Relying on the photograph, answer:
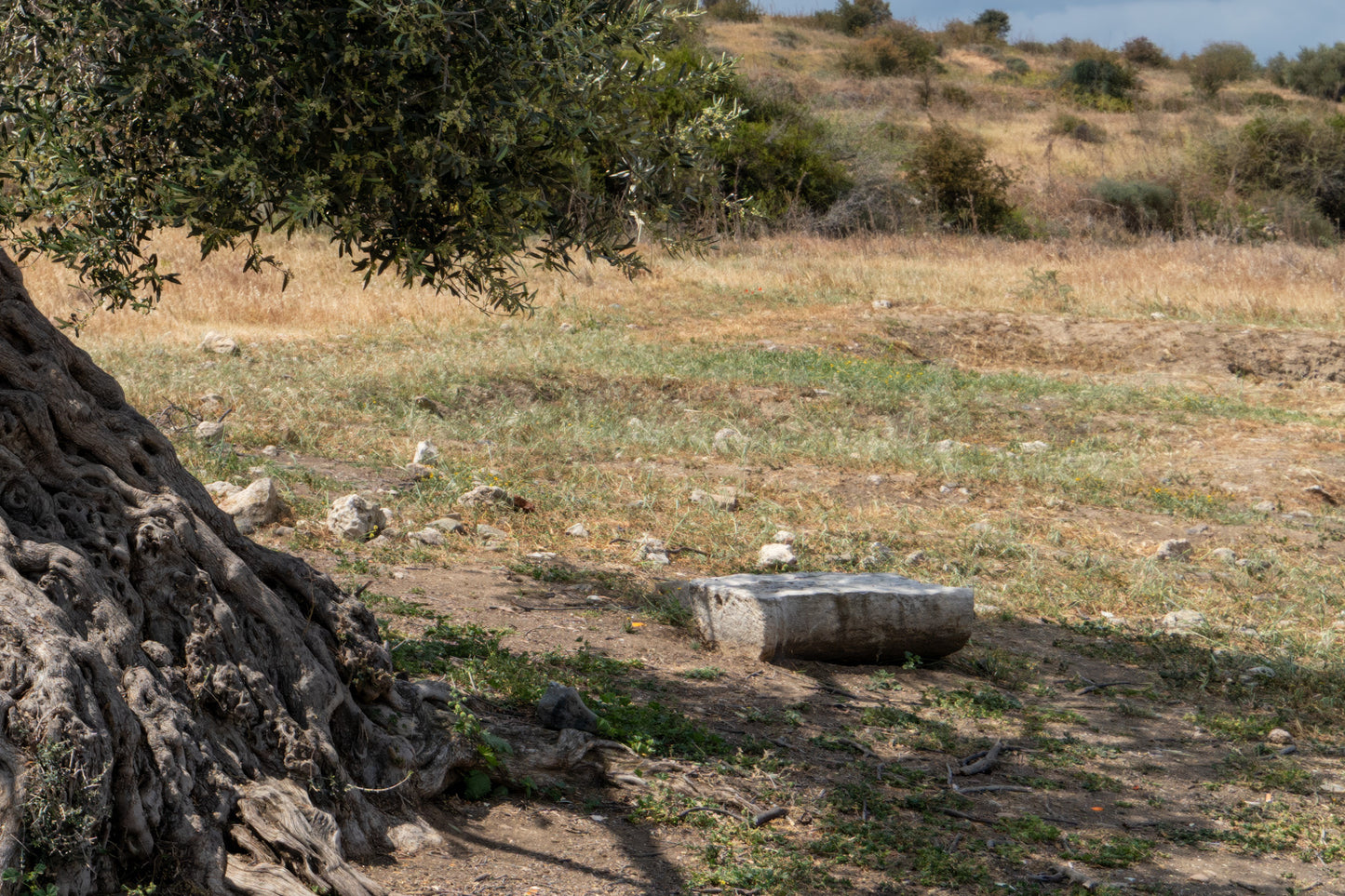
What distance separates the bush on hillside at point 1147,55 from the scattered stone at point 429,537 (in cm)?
5305

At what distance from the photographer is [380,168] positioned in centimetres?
360

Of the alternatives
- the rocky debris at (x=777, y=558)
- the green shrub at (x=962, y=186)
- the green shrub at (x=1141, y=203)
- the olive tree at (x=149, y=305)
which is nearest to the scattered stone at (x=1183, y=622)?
the rocky debris at (x=777, y=558)

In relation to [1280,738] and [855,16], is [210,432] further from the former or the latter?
[855,16]

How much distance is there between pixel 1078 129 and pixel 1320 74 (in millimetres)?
16063

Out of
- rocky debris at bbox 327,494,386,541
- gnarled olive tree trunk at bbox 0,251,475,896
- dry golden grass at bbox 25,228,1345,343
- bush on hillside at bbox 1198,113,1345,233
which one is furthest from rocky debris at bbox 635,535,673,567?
bush on hillside at bbox 1198,113,1345,233

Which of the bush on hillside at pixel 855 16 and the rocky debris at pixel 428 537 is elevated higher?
the bush on hillside at pixel 855 16

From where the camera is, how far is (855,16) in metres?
53.1

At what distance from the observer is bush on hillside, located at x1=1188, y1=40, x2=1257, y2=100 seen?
147 feet

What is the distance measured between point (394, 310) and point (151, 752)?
12268 millimetres

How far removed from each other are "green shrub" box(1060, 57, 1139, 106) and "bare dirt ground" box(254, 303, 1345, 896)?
39.2 metres

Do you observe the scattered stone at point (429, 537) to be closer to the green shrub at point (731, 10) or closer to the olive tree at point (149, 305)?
the olive tree at point (149, 305)

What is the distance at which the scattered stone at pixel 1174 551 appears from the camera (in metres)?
7.51

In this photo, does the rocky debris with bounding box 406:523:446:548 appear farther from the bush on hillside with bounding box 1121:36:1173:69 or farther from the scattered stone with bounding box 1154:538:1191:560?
the bush on hillside with bounding box 1121:36:1173:69

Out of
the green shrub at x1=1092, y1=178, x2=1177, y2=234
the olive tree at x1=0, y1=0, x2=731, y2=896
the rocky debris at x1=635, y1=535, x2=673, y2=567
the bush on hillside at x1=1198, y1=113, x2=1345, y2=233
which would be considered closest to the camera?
the olive tree at x1=0, y1=0, x2=731, y2=896
